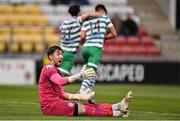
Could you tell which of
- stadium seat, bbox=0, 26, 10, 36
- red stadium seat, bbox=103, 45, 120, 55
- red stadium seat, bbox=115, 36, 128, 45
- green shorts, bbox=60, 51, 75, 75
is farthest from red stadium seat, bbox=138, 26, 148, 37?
green shorts, bbox=60, 51, 75, 75

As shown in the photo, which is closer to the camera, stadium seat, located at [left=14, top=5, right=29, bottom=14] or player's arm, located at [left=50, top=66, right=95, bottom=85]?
player's arm, located at [left=50, top=66, right=95, bottom=85]

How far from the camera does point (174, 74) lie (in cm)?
2758

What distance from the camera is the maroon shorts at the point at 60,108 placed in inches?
440

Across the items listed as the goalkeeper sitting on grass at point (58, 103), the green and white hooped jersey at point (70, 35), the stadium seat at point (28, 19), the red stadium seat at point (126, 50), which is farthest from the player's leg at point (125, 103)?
the stadium seat at point (28, 19)

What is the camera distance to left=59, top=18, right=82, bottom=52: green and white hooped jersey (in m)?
16.6

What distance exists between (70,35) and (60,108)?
223 inches

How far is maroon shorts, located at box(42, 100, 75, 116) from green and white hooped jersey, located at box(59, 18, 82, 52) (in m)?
5.43

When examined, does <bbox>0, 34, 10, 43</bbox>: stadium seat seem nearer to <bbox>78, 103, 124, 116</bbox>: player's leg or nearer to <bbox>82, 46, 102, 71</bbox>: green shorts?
<bbox>82, 46, 102, 71</bbox>: green shorts

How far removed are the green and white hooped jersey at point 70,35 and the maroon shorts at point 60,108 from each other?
5.43 m

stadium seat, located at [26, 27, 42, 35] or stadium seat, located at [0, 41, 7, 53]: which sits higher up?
stadium seat, located at [26, 27, 42, 35]

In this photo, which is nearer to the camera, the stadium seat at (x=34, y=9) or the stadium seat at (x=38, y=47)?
the stadium seat at (x=38, y=47)

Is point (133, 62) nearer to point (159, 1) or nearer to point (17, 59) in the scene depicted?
point (17, 59)

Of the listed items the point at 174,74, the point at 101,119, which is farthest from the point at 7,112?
the point at 174,74

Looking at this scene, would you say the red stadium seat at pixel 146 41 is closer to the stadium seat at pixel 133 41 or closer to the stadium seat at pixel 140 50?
the stadium seat at pixel 133 41
